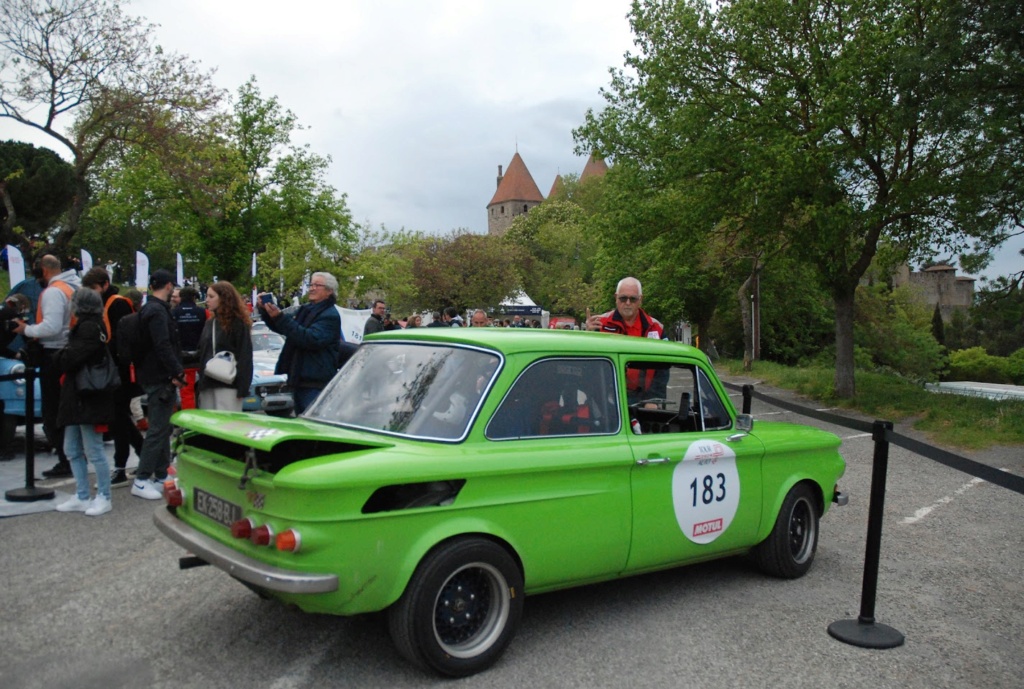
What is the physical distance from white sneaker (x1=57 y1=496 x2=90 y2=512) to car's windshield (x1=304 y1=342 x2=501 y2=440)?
329 cm

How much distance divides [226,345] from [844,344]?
54.2 ft

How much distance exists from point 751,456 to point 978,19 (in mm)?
12561

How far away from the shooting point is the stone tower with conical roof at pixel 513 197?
142500mm

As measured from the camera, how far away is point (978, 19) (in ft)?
47.1

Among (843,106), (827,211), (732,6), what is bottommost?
(827,211)

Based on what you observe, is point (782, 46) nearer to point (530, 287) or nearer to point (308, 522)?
point (308, 522)

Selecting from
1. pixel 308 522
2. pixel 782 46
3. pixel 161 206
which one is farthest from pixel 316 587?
pixel 161 206

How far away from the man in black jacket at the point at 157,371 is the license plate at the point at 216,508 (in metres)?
2.88

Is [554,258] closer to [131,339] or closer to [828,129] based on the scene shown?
[828,129]

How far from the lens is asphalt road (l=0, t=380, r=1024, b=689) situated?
161 inches

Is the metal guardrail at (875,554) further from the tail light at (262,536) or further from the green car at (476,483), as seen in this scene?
the tail light at (262,536)

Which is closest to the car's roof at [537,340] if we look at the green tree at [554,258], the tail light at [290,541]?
the tail light at [290,541]

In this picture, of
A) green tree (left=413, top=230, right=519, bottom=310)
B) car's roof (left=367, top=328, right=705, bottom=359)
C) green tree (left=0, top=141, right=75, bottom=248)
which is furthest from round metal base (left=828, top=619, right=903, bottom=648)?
green tree (left=413, top=230, right=519, bottom=310)

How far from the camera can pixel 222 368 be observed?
7.55 metres
